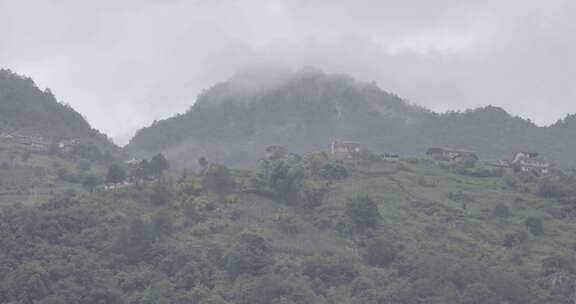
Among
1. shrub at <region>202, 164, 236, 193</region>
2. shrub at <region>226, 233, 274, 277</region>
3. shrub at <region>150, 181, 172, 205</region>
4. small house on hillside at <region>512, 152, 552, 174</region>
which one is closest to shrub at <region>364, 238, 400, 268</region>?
shrub at <region>226, 233, 274, 277</region>

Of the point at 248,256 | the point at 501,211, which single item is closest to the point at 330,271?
the point at 248,256

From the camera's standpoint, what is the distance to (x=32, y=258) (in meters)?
43.0

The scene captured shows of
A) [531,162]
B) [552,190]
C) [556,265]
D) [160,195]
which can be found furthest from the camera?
[531,162]

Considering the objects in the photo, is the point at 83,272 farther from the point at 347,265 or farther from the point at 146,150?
the point at 146,150

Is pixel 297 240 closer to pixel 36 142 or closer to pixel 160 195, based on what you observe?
pixel 160 195

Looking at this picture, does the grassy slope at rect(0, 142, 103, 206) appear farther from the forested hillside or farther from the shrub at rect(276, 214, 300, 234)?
the shrub at rect(276, 214, 300, 234)

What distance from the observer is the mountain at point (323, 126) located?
7500 cm

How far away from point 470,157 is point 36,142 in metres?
26.5

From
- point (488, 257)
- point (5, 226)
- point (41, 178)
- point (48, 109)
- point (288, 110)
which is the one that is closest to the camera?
point (5, 226)

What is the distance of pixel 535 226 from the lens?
51.8 metres

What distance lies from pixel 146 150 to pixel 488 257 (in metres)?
34.8

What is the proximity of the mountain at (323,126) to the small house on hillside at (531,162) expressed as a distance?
3.76 m

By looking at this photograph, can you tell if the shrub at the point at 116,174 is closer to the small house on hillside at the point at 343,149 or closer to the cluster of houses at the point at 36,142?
the cluster of houses at the point at 36,142

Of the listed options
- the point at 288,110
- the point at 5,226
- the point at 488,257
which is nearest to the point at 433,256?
the point at 488,257
